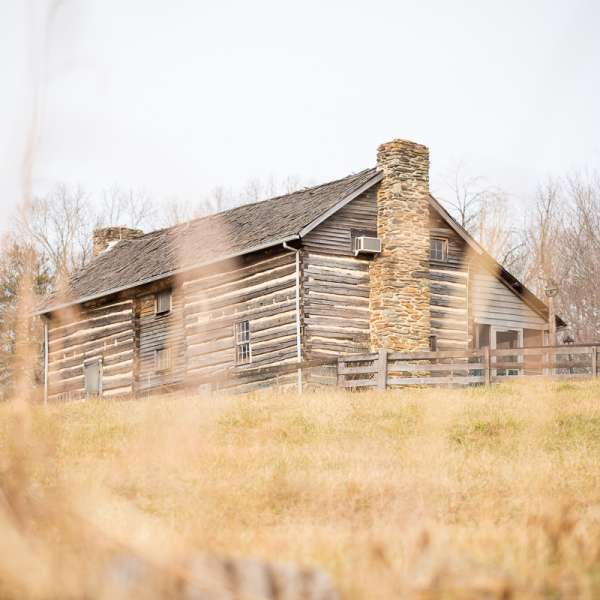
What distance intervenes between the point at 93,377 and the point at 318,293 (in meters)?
10.3

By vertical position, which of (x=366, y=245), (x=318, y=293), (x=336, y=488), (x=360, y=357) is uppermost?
(x=366, y=245)

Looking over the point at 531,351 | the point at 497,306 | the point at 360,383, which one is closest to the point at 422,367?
the point at 360,383

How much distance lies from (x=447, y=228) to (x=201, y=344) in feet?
27.0

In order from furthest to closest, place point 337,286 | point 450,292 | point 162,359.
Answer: point 162,359 → point 450,292 → point 337,286

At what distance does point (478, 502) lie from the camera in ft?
33.0

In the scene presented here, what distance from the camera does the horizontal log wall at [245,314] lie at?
27.5 meters

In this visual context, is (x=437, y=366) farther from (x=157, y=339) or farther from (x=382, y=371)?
(x=157, y=339)

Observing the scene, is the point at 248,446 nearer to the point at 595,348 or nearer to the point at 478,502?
the point at 478,502

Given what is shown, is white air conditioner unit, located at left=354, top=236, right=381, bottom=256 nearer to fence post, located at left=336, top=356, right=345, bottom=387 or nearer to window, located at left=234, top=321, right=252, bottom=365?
window, located at left=234, top=321, right=252, bottom=365

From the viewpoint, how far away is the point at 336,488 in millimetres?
10594

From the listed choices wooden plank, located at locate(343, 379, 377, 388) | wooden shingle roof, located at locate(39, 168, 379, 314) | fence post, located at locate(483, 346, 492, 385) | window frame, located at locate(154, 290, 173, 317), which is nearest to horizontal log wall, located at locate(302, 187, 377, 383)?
wooden shingle roof, located at locate(39, 168, 379, 314)

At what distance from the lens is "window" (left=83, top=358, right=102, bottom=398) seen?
1331 inches

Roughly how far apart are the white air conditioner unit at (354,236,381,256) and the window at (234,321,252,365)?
3805mm

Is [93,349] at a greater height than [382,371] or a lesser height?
greater
